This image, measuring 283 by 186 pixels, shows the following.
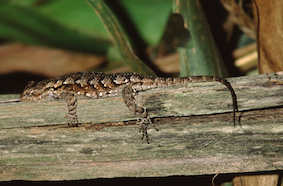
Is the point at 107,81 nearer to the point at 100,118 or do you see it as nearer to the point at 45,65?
the point at 100,118

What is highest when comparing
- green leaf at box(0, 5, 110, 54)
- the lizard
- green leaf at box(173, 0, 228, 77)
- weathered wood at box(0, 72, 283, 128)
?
green leaf at box(0, 5, 110, 54)

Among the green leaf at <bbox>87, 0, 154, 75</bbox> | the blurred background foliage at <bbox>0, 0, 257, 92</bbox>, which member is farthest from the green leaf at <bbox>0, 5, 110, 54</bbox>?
the green leaf at <bbox>87, 0, 154, 75</bbox>

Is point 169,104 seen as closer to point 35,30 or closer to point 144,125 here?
point 144,125

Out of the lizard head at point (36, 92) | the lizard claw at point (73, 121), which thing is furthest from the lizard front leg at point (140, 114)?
the lizard head at point (36, 92)

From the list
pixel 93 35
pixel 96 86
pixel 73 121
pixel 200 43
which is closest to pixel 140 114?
pixel 73 121

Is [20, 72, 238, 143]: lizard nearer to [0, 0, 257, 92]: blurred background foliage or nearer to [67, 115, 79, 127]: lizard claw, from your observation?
[67, 115, 79, 127]: lizard claw

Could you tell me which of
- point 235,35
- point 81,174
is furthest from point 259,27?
point 81,174
